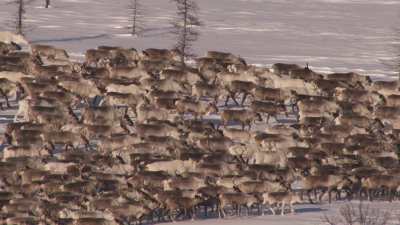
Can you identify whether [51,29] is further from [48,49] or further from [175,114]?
[175,114]

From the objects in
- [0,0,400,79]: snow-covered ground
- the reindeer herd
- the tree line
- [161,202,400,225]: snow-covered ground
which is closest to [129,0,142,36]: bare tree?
the tree line

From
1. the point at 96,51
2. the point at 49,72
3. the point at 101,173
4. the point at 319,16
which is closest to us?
→ the point at 101,173

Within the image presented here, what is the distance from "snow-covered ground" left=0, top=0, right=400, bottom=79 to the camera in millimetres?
59094

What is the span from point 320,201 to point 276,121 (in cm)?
872

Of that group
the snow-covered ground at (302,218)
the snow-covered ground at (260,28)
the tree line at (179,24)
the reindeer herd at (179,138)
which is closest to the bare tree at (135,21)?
the tree line at (179,24)

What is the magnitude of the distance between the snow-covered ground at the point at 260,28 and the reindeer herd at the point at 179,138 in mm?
8180

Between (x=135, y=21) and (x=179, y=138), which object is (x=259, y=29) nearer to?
(x=135, y=21)

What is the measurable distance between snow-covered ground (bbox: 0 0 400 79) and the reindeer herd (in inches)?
322

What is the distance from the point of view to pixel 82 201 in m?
30.5

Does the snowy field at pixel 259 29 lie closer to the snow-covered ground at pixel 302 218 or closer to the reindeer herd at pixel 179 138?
the reindeer herd at pixel 179 138

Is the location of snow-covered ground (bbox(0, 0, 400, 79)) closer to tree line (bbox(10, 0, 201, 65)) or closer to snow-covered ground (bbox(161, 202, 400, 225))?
tree line (bbox(10, 0, 201, 65))

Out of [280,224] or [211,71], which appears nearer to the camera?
[280,224]

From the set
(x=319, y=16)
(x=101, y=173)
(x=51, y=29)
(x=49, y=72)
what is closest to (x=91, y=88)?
(x=49, y=72)

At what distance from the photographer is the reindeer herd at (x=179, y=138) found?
31.2 meters
